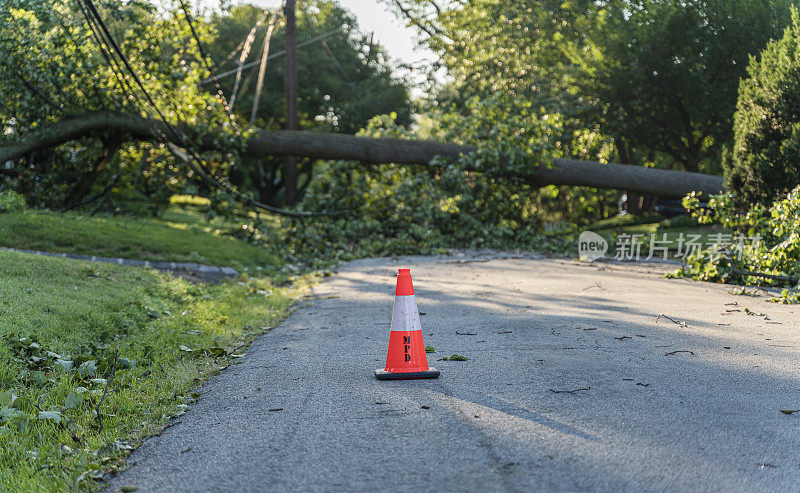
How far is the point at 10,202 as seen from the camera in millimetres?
11641

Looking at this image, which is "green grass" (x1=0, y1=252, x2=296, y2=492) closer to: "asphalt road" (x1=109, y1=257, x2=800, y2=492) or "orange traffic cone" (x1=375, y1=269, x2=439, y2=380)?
"asphalt road" (x1=109, y1=257, x2=800, y2=492)

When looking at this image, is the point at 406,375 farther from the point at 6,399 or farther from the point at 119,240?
the point at 119,240

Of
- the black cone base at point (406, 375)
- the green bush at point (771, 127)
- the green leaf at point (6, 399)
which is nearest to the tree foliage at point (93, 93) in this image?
the green leaf at point (6, 399)

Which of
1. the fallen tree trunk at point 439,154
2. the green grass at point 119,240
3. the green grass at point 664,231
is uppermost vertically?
the fallen tree trunk at point 439,154

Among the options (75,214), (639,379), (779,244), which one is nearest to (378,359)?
(639,379)

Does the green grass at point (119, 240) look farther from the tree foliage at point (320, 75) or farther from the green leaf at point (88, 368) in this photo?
the tree foliage at point (320, 75)

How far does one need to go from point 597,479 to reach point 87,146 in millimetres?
14505

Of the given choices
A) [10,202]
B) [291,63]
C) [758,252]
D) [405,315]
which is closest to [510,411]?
[405,315]

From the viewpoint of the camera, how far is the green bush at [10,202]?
1153 centimetres

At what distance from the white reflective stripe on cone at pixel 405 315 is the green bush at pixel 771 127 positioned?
832 cm

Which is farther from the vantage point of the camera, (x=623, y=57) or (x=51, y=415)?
(x=623, y=57)

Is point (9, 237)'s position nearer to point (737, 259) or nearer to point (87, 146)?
point (87, 146)

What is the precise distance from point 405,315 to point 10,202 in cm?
936

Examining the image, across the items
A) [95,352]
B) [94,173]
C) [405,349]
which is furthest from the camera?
[94,173]
